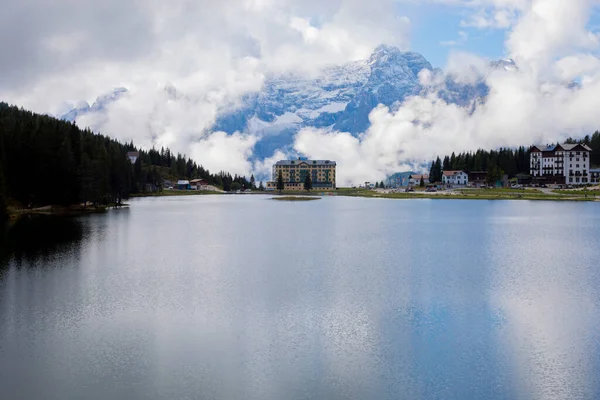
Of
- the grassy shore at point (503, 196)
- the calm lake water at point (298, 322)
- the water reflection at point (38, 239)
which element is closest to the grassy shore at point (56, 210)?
the water reflection at point (38, 239)

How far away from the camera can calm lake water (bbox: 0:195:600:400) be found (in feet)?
65.3

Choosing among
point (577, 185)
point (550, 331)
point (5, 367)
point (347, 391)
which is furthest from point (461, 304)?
point (577, 185)

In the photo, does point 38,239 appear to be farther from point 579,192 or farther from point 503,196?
point 579,192

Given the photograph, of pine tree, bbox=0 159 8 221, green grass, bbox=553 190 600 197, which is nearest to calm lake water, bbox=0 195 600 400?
pine tree, bbox=0 159 8 221

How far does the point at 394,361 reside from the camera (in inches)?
867

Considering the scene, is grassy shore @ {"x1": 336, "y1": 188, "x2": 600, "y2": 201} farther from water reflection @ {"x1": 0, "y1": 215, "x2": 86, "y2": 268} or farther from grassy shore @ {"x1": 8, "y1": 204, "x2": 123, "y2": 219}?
water reflection @ {"x1": 0, "y1": 215, "x2": 86, "y2": 268}

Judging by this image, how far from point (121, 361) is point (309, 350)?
7.47m

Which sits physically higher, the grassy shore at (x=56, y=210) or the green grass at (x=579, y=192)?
the green grass at (x=579, y=192)

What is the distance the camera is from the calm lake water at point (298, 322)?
65.3ft

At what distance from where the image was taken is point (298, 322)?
27.2 meters

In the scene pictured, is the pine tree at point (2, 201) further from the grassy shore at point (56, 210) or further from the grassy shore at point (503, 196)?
the grassy shore at point (503, 196)

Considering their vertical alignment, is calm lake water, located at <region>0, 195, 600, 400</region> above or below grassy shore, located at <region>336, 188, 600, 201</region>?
below

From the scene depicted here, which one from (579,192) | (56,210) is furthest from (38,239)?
(579,192)

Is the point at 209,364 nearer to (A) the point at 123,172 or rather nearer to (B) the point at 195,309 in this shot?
(B) the point at 195,309
